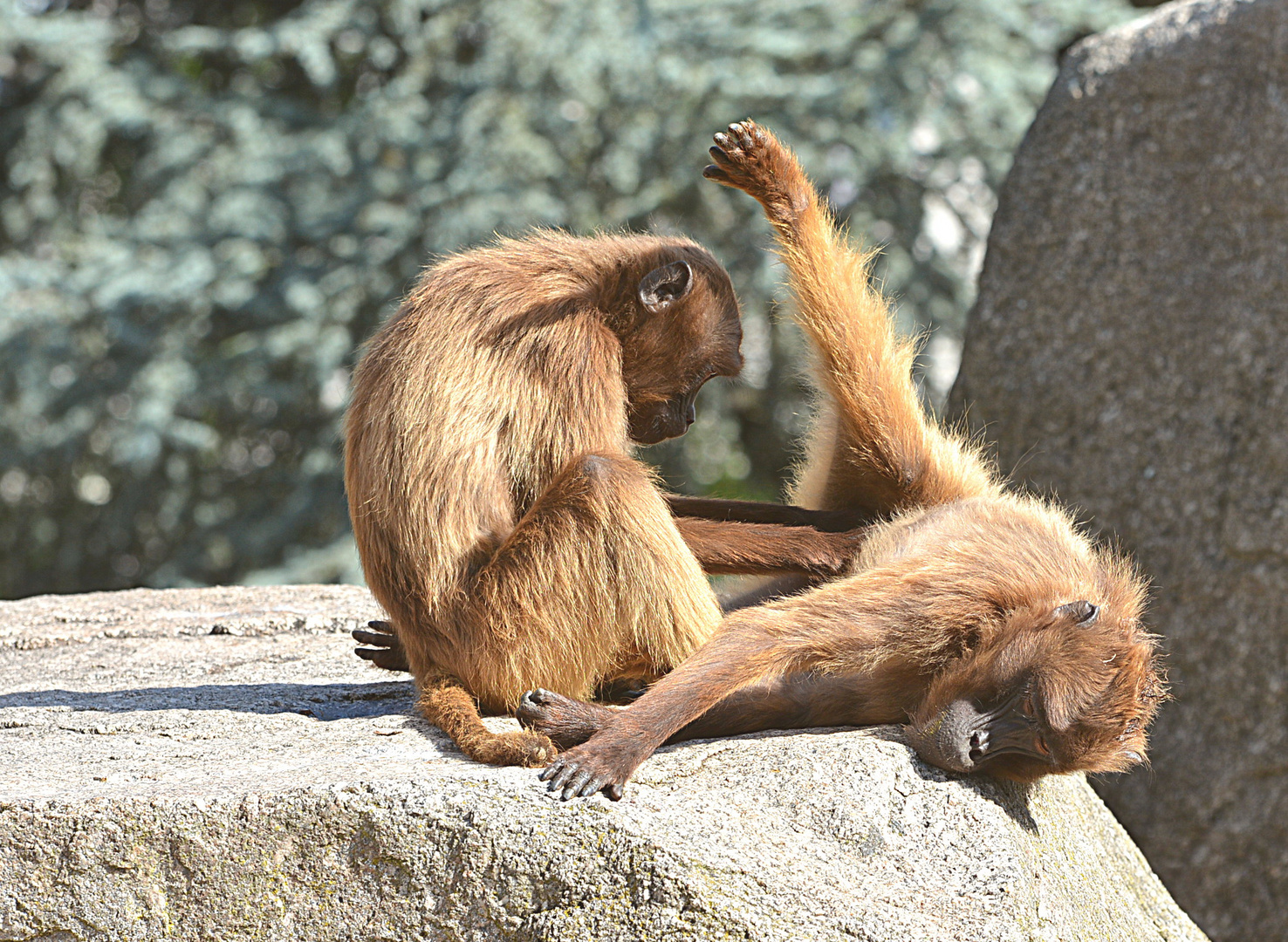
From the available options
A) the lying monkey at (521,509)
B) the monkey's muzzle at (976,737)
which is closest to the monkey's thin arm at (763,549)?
the lying monkey at (521,509)

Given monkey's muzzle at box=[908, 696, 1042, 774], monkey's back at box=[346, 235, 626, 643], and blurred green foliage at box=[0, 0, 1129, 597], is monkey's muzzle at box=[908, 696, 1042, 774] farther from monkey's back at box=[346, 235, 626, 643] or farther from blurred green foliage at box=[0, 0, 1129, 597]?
blurred green foliage at box=[0, 0, 1129, 597]

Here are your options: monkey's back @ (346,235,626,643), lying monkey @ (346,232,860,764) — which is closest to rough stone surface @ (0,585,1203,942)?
lying monkey @ (346,232,860,764)

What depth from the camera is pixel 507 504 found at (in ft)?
13.6

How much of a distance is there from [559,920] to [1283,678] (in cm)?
389

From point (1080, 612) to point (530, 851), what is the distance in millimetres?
1698

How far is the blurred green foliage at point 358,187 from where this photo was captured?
8.63 m

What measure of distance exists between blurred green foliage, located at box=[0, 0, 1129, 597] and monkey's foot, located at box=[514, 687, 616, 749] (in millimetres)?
5141

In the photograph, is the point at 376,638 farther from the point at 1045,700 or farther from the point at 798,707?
the point at 1045,700

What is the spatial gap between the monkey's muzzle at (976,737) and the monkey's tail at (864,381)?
3.92 feet

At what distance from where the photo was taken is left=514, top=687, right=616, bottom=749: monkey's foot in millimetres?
3574

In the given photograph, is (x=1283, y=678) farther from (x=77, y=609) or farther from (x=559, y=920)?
(x=77, y=609)

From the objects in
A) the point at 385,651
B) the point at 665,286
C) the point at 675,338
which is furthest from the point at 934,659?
the point at 385,651

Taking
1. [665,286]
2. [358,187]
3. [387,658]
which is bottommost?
[387,658]

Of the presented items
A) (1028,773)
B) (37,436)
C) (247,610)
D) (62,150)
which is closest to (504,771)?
(1028,773)
